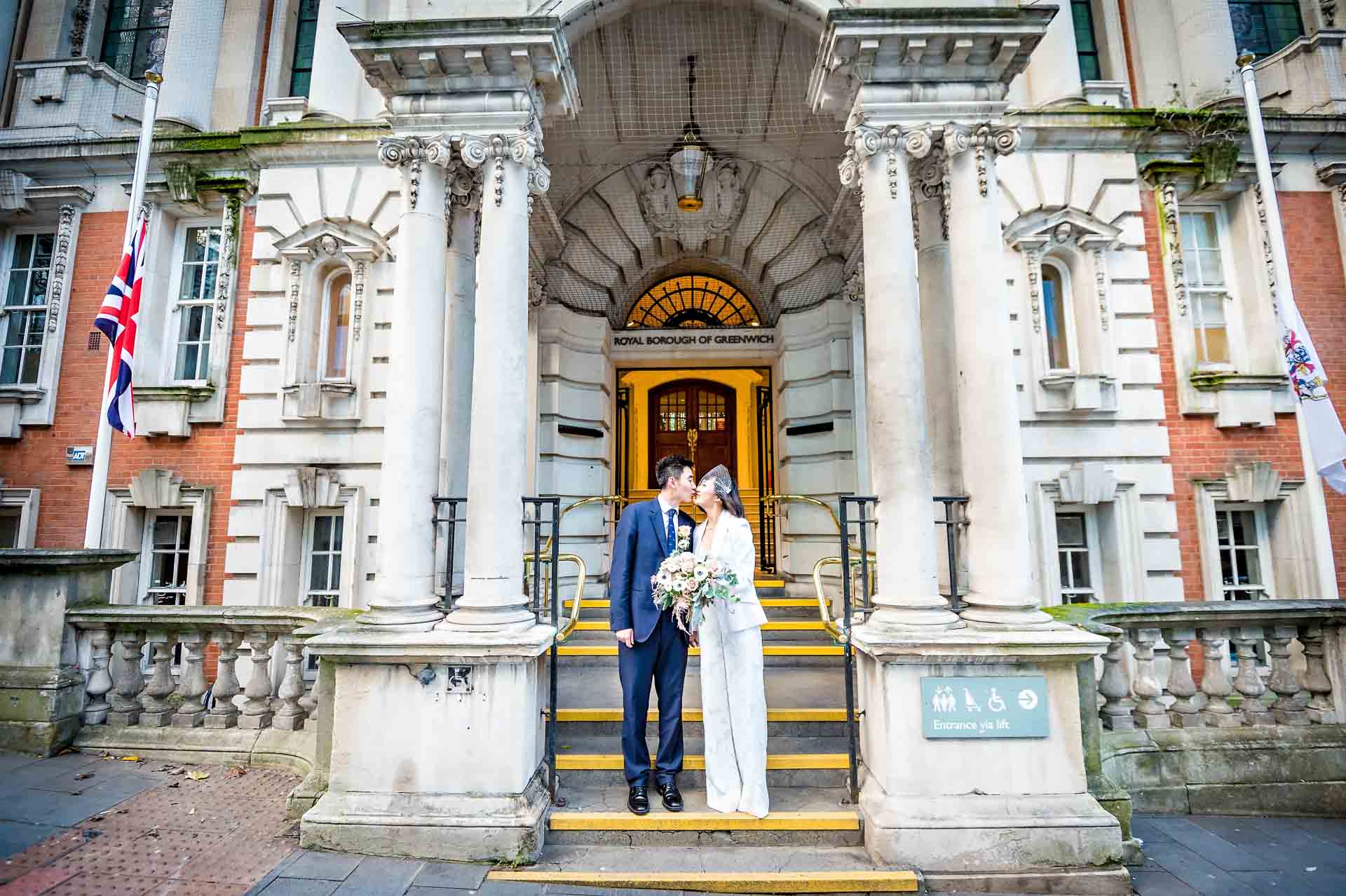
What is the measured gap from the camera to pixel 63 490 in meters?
8.14

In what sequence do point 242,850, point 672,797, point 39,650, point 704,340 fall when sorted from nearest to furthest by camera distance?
point 242,850 → point 672,797 → point 39,650 → point 704,340

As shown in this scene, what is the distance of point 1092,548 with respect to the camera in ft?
25.1

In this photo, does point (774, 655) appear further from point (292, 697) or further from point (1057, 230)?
point (1057, 230)

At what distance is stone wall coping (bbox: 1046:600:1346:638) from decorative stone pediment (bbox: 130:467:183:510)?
32.2 feet

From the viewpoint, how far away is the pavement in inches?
129

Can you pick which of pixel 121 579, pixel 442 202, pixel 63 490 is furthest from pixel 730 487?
pixel 63 490

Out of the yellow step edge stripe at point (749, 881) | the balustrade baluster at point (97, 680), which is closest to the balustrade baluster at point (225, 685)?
the balustrade baluster at point (97, 680)

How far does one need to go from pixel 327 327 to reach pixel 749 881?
7.99 meters

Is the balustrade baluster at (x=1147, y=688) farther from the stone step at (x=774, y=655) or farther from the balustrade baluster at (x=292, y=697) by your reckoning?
the balustrade baluster at (x=292, y=697)

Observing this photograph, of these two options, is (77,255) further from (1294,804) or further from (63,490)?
(1294,804)

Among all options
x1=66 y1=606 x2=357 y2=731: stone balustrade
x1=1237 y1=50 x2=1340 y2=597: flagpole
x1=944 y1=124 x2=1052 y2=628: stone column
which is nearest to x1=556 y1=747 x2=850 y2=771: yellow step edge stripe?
x1=944 y1=124 x2=1052 y2=628: stone column

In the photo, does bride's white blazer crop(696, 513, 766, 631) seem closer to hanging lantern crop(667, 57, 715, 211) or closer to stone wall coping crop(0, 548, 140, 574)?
hanging lantern crop(667, 57, 715, 211)

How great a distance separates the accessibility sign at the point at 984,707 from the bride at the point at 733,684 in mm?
1045

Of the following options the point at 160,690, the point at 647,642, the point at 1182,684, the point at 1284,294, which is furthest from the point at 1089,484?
the point at 160,690
